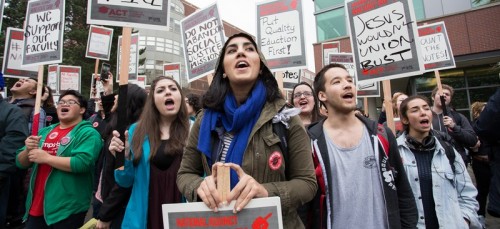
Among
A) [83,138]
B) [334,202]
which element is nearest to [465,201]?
[334,202]

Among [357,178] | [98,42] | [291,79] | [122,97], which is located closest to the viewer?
[357,178]

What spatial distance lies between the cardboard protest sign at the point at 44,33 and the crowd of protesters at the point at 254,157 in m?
0.89

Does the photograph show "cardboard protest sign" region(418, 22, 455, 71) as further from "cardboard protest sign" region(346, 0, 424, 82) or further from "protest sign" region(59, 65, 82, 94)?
"protest sign" region(59, 65, 82, 94)

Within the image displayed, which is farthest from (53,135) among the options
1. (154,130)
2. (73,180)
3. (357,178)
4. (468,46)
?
(468,46)

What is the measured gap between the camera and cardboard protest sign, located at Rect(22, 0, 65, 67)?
3.86 metres

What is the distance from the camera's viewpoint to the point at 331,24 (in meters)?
15.2

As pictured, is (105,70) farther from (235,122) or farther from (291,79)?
(291,79)

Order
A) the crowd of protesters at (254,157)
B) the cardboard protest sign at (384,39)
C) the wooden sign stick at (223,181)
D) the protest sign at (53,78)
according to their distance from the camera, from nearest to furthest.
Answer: the wooden sign stick at (223,181)
the crowd of protesters at (254,157)
the cardboard protest sign at (384,39)
the protest sign at (53,78)

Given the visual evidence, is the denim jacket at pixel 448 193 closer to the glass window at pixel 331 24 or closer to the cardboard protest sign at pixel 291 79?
the cardboard protest sign at pixel 291 79

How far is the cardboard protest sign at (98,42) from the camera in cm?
658

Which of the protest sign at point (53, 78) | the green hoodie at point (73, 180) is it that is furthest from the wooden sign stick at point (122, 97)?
the protest sign at point (53, 78)

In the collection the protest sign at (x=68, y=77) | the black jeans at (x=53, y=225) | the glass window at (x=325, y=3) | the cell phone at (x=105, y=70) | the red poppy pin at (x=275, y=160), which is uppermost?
the glass window at (x=325, y=3)

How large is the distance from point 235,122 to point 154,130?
4.00ft

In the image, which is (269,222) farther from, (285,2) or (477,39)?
(477,39)
